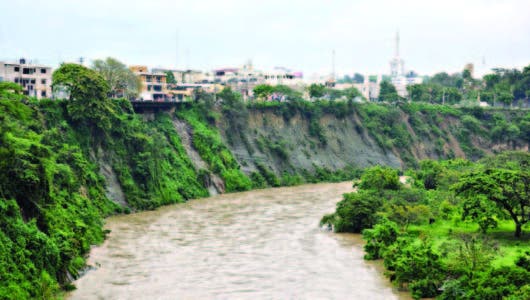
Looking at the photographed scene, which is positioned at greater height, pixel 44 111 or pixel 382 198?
pixel 44 111

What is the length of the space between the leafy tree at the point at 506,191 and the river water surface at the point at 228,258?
302 inches

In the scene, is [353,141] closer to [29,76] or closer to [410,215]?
[29,76]

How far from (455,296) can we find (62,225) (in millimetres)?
22038

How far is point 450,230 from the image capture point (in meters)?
47.7

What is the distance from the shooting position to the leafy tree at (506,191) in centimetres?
4500

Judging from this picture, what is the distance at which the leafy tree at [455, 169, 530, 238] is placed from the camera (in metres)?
45.0

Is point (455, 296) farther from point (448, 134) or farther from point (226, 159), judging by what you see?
point (448, 134)

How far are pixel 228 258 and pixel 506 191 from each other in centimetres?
1656

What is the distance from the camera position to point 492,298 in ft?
108

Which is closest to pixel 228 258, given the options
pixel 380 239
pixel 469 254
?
pixel 380 239

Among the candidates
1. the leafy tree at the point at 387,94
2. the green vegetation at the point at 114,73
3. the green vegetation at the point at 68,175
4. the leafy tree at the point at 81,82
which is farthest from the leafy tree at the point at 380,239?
the leafy tree at the point at 387,94

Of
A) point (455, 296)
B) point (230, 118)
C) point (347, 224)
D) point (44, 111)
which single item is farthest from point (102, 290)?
point (230, 118)

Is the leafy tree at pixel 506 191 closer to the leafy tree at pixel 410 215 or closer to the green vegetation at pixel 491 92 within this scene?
the leafy tree at pixel 410 215

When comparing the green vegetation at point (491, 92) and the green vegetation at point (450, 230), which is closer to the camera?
the green vegetation at point (450, 230)
